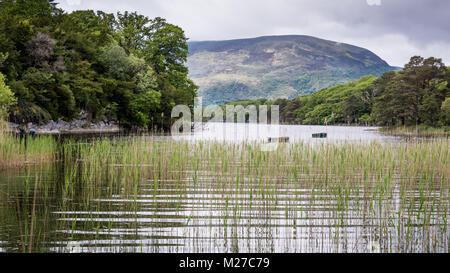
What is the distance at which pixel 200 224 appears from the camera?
642 centimetres

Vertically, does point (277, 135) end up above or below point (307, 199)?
above

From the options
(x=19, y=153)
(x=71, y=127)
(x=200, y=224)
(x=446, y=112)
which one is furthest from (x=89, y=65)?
(x=446, y=112)

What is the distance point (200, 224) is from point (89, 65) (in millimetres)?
36588

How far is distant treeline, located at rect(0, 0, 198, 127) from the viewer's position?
31797 millimetres

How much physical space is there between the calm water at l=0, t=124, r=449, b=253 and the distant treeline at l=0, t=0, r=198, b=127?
70.0 ft

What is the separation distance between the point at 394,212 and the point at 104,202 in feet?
17.1

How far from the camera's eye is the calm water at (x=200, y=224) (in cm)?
544

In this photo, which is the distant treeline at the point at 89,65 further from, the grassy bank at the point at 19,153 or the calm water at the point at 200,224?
the calm water at the point at 200,224

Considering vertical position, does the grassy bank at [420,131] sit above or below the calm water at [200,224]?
above

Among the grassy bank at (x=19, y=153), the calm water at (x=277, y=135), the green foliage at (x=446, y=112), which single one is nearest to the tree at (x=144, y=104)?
the calm water at (x=277, y=135)

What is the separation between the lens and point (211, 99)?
144750mm

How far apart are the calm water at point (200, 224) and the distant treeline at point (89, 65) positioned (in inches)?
839

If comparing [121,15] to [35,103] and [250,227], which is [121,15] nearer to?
[35,103]

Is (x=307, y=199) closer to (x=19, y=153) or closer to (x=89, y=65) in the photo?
(x=19, y=153)
